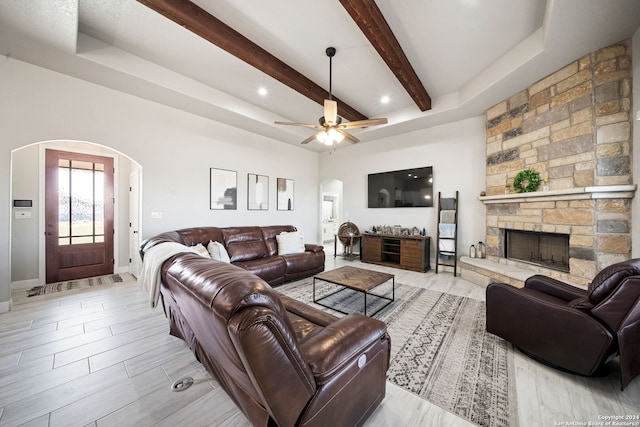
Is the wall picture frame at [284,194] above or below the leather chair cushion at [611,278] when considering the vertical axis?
above

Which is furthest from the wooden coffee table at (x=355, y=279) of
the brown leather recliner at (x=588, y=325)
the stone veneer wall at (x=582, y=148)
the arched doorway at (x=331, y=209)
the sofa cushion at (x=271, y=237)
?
the arched doorway at (x=331, y=209)

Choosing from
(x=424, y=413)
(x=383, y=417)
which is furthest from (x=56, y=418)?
(x=424, y=413)

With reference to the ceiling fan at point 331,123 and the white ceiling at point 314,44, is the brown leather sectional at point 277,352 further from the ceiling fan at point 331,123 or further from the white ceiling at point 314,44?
the white ceiling at point 314,44

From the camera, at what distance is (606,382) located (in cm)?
169

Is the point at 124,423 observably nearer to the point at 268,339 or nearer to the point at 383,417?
the point at 268,339

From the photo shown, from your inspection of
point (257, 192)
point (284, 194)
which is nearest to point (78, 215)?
point (257, 192)

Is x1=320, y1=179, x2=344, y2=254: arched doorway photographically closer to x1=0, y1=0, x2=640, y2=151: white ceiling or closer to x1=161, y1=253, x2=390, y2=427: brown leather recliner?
x1=0, y1=0, x2=640, y2=151: white ceiling

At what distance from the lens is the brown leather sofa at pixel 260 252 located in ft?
12.0

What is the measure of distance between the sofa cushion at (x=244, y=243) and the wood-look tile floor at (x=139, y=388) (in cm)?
157

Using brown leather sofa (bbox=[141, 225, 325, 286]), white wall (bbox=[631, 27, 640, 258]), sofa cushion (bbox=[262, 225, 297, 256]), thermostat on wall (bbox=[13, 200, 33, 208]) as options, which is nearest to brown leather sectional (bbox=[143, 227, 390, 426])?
brown leather sofa (bbox=[141, 225, 325, 286])

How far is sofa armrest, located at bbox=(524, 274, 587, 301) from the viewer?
2088mm

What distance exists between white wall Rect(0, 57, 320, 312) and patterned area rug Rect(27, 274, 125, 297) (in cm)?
79

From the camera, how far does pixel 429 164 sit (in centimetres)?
509

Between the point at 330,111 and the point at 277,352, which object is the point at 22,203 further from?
the point at 277,352
